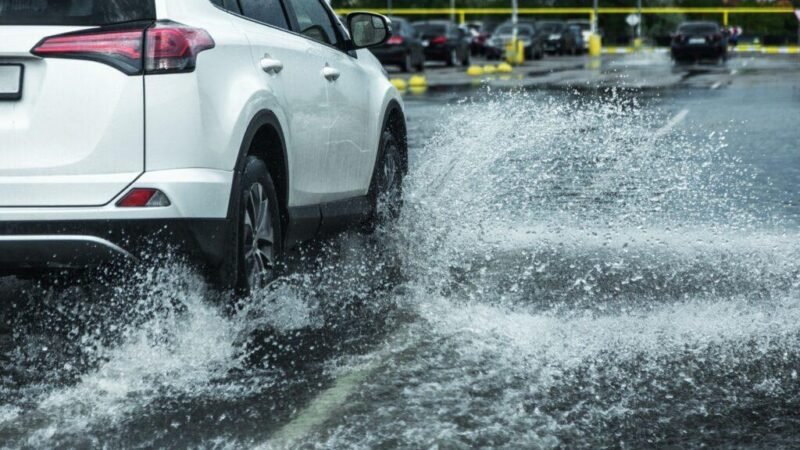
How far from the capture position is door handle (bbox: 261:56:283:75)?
5911 millimetres

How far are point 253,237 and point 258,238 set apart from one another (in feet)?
0.32

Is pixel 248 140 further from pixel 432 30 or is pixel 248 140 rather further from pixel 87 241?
pixel 432 30

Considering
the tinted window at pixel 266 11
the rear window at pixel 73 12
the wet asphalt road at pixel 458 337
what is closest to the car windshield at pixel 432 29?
the wet asphalt road at pixel 458 337

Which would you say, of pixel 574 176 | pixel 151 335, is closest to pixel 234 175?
pixel 151 335

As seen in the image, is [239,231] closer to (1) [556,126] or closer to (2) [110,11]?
(2) [110,11]

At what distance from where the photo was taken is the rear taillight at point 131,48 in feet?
16.7

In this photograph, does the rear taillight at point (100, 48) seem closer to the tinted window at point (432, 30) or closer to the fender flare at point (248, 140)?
the fender flare at point (248, 140)

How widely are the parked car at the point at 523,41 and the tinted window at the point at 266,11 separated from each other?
48085mm

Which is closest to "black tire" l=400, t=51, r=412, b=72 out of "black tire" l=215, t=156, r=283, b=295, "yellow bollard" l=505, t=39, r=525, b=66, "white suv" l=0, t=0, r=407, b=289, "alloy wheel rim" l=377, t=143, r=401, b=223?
"yellow bollard" l=505, t=39, r=525, b=66

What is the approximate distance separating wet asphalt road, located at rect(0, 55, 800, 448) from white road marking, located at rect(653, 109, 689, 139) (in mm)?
5628

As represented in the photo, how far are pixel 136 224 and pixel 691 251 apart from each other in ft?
13.0

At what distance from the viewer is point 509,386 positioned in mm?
4945

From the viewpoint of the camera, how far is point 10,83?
16.6ft

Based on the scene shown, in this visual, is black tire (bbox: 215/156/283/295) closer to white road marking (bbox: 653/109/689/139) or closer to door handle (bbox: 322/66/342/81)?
door handle (bbox: 322/66/342/81)
